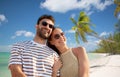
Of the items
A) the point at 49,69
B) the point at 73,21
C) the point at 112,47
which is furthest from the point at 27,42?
the point at 112,47

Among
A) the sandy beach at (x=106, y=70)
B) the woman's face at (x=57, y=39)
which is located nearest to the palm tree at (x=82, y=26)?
the sandy beach at (x=106, y=70)

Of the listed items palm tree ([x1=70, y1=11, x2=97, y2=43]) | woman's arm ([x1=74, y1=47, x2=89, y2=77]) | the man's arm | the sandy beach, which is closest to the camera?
the man's arm

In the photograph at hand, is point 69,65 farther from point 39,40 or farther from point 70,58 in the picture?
point 39,40

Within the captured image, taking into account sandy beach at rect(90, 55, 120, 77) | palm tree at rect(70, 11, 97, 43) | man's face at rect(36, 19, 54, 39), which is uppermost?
palm tree at rect(70, 11, 97, 43)

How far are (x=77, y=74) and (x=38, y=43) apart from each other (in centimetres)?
54

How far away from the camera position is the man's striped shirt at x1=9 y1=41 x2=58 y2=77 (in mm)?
2385

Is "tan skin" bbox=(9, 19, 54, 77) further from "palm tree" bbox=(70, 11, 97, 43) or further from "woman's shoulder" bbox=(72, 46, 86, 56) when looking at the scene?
"palm tree" bbox=(70, 11, 97, 43)

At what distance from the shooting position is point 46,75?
2461mm

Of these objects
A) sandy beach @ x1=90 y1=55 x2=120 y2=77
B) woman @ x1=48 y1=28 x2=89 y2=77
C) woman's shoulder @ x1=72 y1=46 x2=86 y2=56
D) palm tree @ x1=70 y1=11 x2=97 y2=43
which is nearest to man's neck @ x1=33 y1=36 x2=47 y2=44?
woman @ x1=48 y1=28 x2=89 y2=77

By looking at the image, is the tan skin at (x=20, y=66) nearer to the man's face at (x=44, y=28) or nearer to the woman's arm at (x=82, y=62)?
the man's face at (x=44, y=28)

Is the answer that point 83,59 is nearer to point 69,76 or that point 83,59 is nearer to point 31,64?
point 69,76

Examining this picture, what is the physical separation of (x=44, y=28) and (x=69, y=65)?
1.62 ft

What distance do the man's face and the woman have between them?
0.19 metres

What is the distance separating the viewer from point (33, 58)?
2.41 m
